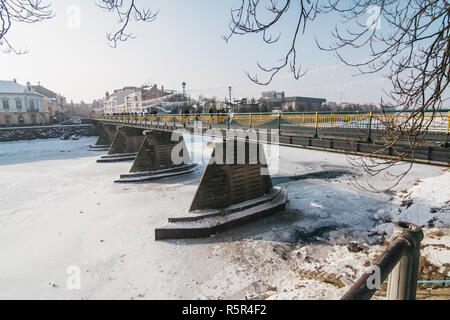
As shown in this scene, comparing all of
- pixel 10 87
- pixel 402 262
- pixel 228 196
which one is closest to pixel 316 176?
pixel 228 196

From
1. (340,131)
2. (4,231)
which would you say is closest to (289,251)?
(340,131)

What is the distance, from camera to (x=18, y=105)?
156 ft

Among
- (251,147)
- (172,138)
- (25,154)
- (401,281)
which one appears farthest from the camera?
(25,154)

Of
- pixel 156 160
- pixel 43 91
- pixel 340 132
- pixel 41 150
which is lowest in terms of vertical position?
pixel 41 150

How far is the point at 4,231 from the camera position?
35.4 feet

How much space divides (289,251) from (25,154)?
131 ft

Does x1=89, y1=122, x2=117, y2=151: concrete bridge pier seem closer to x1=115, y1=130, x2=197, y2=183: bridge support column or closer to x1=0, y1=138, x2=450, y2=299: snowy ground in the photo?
x1=115, y1=130, x2=197, y2=183: bridge support column

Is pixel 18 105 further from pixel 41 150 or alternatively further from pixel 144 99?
pixel 144 99

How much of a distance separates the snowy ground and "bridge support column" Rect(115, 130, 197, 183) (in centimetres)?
214

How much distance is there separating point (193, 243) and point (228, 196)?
9.77 feet

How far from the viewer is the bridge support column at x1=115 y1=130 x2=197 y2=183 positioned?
1976 cm

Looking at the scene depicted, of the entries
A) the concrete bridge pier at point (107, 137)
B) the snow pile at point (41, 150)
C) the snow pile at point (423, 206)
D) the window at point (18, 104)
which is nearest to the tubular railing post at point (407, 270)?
the snow pile at point (423, 206)

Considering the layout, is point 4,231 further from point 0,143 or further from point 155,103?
point 155,103
